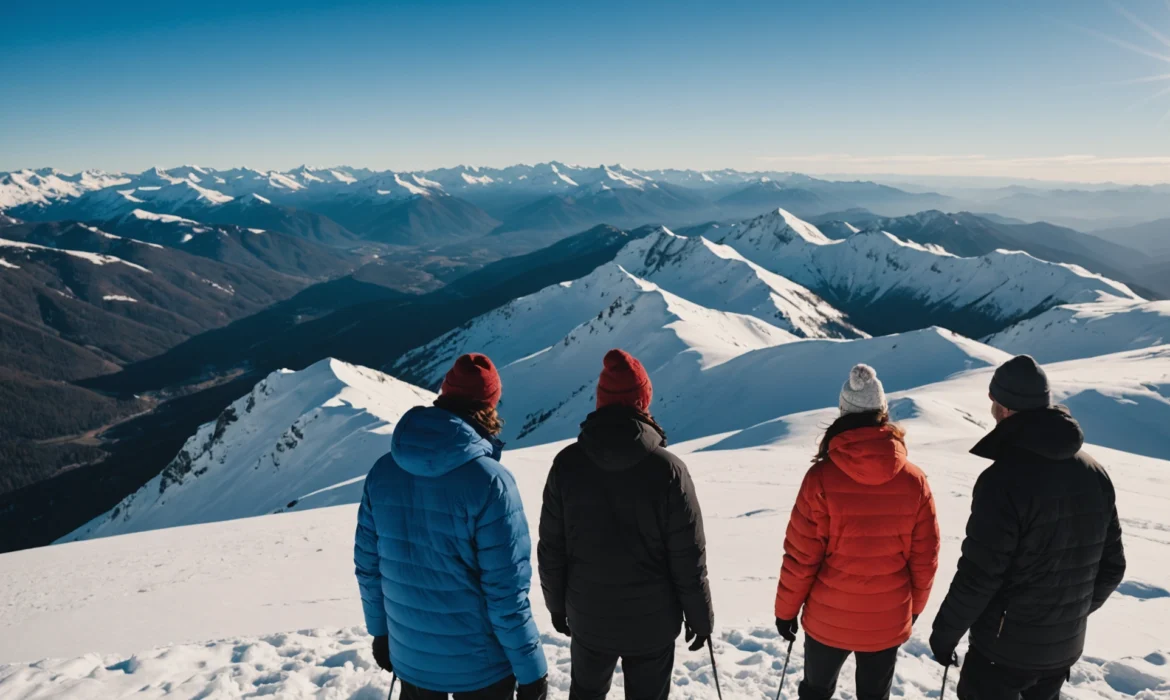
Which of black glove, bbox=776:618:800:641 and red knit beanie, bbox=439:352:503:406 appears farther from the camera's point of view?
black glove, bbox=776:618:800:641

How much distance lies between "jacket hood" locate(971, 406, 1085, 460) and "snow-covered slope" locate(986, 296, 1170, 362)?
420ft

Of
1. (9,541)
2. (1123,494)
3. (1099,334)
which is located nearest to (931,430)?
(1123,494)

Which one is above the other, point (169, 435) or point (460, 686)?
point (460, 686)

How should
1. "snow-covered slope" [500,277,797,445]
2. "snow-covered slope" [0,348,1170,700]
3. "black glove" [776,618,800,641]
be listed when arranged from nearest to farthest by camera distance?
1. "black glove" [776,618,800,641]
2. "snow-covered slope" [0,348,1170,700]
3. "snow-covered slope" [500,277,797,445]

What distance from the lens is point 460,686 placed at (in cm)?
491

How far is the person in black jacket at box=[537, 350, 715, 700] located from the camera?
4621mm

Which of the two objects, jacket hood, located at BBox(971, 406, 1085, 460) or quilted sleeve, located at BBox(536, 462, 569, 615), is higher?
jacket hood, located at BBox(971, 406, 1085, 460)

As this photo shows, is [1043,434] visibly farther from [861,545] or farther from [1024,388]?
[861,545]

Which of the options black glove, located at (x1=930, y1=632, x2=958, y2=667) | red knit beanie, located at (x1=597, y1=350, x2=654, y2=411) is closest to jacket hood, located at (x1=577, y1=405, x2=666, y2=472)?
red knit beanie, located at (x1=597, y1=350, x2=654, y2=411)

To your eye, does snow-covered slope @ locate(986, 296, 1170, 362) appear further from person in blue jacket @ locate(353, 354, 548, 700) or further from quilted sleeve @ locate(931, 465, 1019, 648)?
person in blue jacket @ locate(353, 354, 548, 700)

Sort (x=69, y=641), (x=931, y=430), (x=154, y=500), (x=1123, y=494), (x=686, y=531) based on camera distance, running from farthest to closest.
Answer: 1. (x=154, y=500)
2. (x=931, y=430)
3. (x=1123, y=494)
4. (x=69, y=641)
5. (x=686, y=531)

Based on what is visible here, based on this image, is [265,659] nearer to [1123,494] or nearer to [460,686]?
[460,686]

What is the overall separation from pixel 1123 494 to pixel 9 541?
193 m

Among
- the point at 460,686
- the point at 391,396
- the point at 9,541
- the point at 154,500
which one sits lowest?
the point at 9,541
